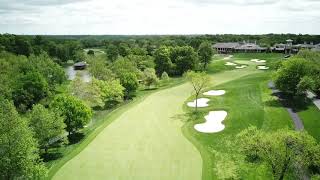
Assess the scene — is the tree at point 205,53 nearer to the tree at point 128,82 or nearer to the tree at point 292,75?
the tree at point 128,82

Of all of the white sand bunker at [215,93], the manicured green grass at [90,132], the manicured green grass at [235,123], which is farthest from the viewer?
the white sand bunker at [215,93]

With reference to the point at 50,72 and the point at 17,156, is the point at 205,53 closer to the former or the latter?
the point at 50,72

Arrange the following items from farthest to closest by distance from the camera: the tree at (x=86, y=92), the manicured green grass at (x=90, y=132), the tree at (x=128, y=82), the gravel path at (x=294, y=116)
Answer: the tree at (x=128, y=82), the tree at (x=86, y=92), the gravel path at (x=294, y=116), the manicured green grass at (x=90, y=132)

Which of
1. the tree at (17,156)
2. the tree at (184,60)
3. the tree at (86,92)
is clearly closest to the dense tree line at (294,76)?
the tree at (86,92)

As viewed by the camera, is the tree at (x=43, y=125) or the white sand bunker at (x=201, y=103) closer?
the tree at (x=43, y=125)

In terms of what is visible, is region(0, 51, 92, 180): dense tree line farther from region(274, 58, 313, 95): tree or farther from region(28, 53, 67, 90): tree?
region(274, 58, 313, 95): tree

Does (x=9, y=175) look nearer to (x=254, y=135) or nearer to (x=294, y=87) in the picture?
(x=254, y=135)

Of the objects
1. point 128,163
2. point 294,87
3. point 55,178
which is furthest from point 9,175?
point 294,87
